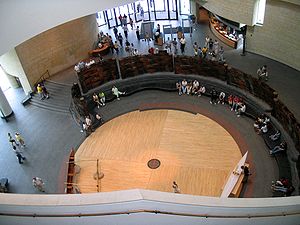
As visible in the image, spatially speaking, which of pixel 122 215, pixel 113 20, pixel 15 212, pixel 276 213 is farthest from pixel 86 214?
pixel 113 20

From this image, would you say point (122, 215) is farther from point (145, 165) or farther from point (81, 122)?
point (81, 122)

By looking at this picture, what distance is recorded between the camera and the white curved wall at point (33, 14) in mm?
15266

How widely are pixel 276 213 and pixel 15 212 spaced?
5789 millimetres

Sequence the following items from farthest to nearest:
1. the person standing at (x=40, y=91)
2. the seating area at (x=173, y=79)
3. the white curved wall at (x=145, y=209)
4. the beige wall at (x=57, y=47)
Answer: the beige wall at (x=57, y=47), the person standing at (x=40, y=91), the seating area at (x=173, y=79), the white curved wall at (x=145, y=209)

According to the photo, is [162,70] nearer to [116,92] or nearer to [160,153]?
[116,92]

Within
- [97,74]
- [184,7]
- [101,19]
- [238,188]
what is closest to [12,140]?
[97,74]

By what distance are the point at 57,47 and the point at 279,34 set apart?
15.7 metres

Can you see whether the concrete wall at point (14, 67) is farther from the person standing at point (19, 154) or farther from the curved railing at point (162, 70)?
the person standing at point (19, 154)

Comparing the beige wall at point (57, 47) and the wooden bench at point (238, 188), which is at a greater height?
the beige wall at point (57, 47)

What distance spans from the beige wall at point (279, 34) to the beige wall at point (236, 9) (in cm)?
133

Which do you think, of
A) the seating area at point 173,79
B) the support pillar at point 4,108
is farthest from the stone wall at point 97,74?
the support pillar at point 4,108

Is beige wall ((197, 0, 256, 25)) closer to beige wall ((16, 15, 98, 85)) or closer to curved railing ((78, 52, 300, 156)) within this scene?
curved railing ((78, 52, 300, 156))

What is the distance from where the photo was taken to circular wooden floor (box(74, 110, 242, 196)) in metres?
17.5

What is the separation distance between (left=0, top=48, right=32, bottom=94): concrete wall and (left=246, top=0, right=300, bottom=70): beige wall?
52.6ft
